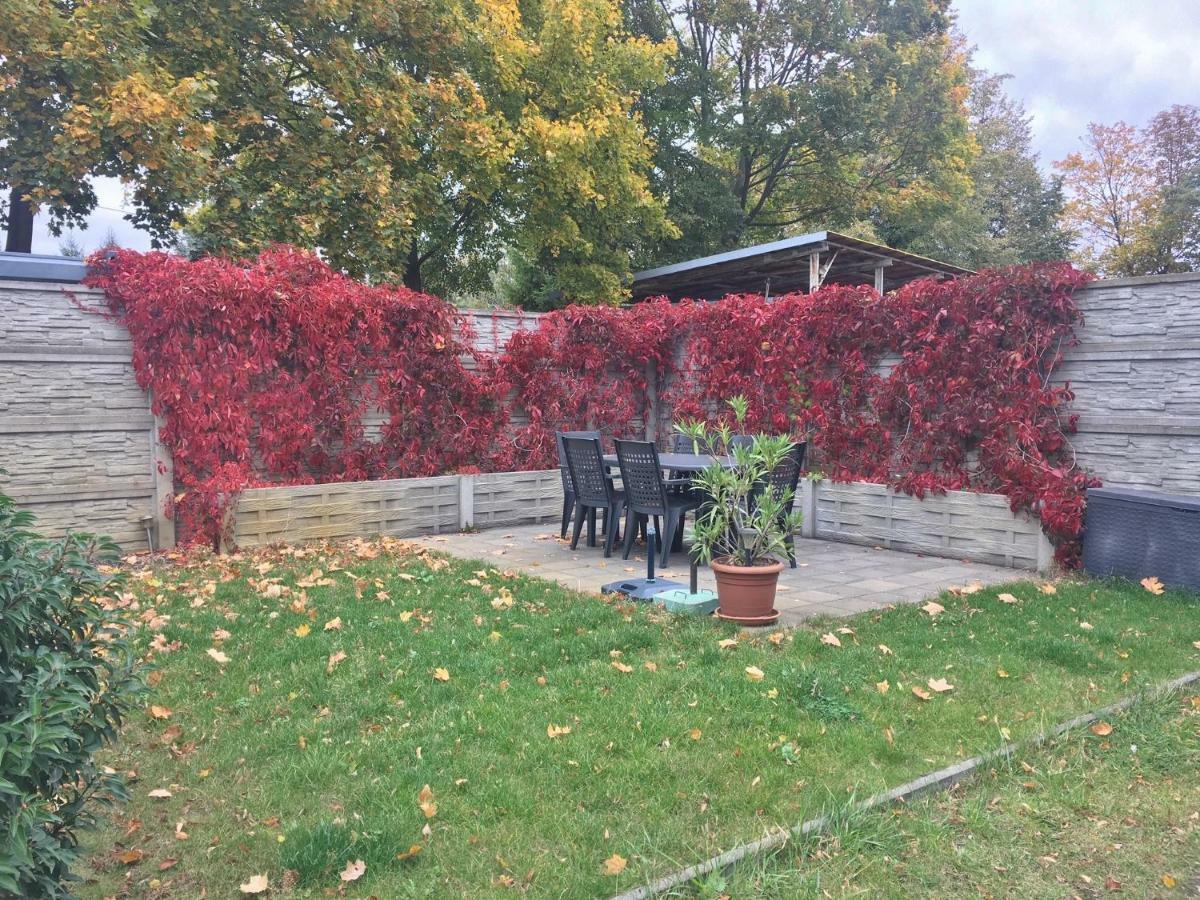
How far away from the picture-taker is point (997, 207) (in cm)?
3073

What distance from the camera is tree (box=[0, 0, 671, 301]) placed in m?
10.4

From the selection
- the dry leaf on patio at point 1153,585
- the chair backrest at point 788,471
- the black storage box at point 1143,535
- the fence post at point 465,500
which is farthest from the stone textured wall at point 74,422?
the dry leaf on patio at point 1153,585

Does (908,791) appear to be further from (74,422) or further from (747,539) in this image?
(74,422)

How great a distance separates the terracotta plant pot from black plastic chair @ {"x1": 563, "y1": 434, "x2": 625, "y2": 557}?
89.3 inches

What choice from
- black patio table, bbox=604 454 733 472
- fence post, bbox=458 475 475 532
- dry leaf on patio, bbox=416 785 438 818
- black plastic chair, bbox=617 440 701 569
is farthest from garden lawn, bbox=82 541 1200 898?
fence post, bbox=458 475 475 532

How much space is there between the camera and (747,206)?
22.5 m

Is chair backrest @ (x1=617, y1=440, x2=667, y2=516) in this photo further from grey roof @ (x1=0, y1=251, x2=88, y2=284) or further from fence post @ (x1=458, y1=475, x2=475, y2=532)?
Result: grey roof @ (x1=0, y1=251, x2=88, y2=284)

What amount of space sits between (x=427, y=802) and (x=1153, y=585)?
5033mm

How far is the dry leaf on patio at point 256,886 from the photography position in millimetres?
2285

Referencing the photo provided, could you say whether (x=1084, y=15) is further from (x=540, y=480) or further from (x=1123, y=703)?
(x=1123, y=703)

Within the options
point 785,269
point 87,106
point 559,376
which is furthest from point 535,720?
point 785,269

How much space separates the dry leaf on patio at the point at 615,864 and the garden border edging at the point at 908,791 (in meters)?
0.10

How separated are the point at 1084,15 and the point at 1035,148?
54.8 feet

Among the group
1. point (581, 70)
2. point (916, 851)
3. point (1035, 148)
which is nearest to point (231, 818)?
point (916, 851)
